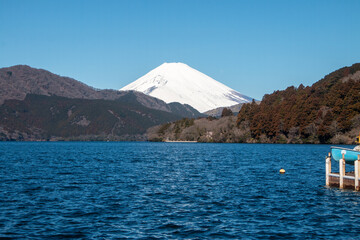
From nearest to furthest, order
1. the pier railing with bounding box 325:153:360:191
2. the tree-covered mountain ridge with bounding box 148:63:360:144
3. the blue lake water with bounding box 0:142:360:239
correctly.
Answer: the blue lake water with bounding box 0:142:360:239, the pier railing with bounding box 325:153:360:191, the tree-covered mountain ridge with bounding box 148:63:360:144

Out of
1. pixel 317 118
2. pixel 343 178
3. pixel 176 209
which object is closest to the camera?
pixel 176 209

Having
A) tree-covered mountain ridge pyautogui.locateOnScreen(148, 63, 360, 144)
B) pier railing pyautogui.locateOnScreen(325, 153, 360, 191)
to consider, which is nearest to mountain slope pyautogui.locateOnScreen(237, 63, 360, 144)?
tree-covered mountain ridge pyautogui.locateOnScreen(148, 63, 360, 144)

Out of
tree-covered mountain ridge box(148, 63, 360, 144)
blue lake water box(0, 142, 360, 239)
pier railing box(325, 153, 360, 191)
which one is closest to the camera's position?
blue lake water box(0, 142, 360, 239)

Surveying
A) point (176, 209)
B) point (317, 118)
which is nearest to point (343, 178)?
point (176, 209)

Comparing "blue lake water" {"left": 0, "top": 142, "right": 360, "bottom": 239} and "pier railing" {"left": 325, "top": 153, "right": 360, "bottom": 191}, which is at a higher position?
"pier railing" {"left": 325, "top": 153, "right": 360, "bottom": 191}

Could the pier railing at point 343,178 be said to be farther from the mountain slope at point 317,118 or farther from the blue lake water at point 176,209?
the mountain slope at point 317,118

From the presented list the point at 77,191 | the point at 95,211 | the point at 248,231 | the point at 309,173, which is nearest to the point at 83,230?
the point at 95,211

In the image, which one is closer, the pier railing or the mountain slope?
the pier railing

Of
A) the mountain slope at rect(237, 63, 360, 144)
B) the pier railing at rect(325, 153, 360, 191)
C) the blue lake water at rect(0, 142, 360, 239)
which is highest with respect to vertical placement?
the mountain slope at rect(237, 63, 360, 144)

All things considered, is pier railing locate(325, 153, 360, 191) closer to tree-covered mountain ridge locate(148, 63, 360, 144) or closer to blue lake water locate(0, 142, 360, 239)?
blue lake water locate(0, 142, 360, 239)

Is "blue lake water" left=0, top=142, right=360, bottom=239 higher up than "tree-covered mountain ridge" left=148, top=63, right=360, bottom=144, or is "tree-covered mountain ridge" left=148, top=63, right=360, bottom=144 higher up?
"tree-covered mountain ridge" left=148, top=63, right=360, bottom=144

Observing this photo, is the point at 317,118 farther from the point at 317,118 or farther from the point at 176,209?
the point at 176,209

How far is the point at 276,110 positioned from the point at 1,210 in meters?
175

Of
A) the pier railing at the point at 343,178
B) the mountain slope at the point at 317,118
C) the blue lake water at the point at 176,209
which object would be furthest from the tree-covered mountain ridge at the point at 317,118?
the blue lake water at the point at 176,209
